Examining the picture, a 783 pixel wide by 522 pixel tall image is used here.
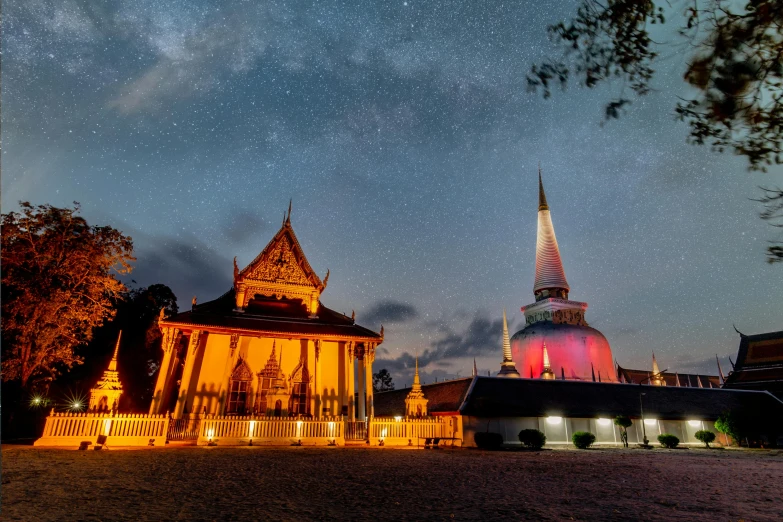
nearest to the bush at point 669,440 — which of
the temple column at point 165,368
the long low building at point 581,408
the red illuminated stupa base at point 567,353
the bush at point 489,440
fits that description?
the long low building at point 581,408

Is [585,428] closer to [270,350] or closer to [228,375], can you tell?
[270,350]

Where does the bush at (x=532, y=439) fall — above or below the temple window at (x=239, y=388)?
below

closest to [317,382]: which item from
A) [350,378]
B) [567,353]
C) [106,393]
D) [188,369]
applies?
[350,378]

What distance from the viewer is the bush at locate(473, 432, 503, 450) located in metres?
20.1

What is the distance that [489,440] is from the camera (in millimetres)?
20156

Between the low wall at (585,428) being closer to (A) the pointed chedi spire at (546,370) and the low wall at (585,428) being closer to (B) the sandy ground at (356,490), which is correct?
(B) the sandy ground at (356,490)

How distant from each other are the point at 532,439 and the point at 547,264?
37423 mm

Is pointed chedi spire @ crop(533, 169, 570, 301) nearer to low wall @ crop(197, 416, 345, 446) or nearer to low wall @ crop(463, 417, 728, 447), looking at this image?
low wall @ crop(463, 417, 728, 447)

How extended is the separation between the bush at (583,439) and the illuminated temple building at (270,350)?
1100cm

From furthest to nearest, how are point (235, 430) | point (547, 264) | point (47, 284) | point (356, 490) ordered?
point (547, 264) → point (235, 430) → point (47, 284) → point (356, 490)

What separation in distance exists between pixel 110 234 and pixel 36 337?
4.08 m

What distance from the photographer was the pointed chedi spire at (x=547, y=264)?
53.4 m

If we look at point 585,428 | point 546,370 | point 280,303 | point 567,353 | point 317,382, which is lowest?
point 585,428

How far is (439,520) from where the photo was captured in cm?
537
